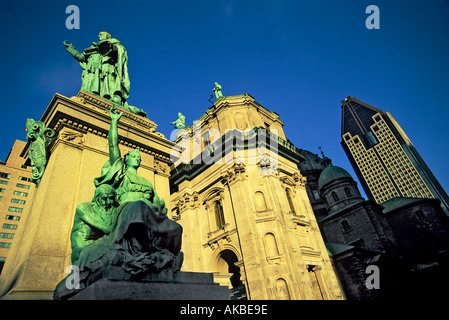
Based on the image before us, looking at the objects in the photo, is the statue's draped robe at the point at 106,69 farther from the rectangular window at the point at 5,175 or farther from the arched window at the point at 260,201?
the rectangular window at the point at 5,175

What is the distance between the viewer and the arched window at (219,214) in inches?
883

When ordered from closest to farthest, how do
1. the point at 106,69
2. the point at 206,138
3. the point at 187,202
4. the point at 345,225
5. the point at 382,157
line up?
the point at 106,69 → the point at 187,202 → the point at 206,138 → the point at 345,225 → the point at 382,157

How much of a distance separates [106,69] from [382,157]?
125 m

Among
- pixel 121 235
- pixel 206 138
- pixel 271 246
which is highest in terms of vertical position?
pixel 206 138

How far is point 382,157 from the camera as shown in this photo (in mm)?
112125

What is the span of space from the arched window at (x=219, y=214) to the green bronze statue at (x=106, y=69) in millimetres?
15883

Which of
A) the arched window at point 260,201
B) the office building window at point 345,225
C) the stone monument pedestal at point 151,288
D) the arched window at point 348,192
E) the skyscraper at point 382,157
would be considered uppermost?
the skyscraper at point 382,157

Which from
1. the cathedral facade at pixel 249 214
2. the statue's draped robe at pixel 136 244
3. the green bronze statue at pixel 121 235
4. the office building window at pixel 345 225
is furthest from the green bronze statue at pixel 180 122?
the statue's draped robe at pixel 136 244

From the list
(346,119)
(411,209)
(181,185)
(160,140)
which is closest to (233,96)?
(181,185)

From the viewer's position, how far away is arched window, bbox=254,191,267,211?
20641 millimetres

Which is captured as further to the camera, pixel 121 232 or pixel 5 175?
pixel 5 175

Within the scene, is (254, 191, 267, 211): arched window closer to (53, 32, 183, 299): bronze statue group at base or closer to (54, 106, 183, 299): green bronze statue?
(53, 32, 183, 299): bronze statue group at base

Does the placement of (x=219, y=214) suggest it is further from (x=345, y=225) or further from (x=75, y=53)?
(x=345, y=225)

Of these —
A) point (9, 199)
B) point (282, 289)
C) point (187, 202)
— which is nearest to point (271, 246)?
point (282, 289)
